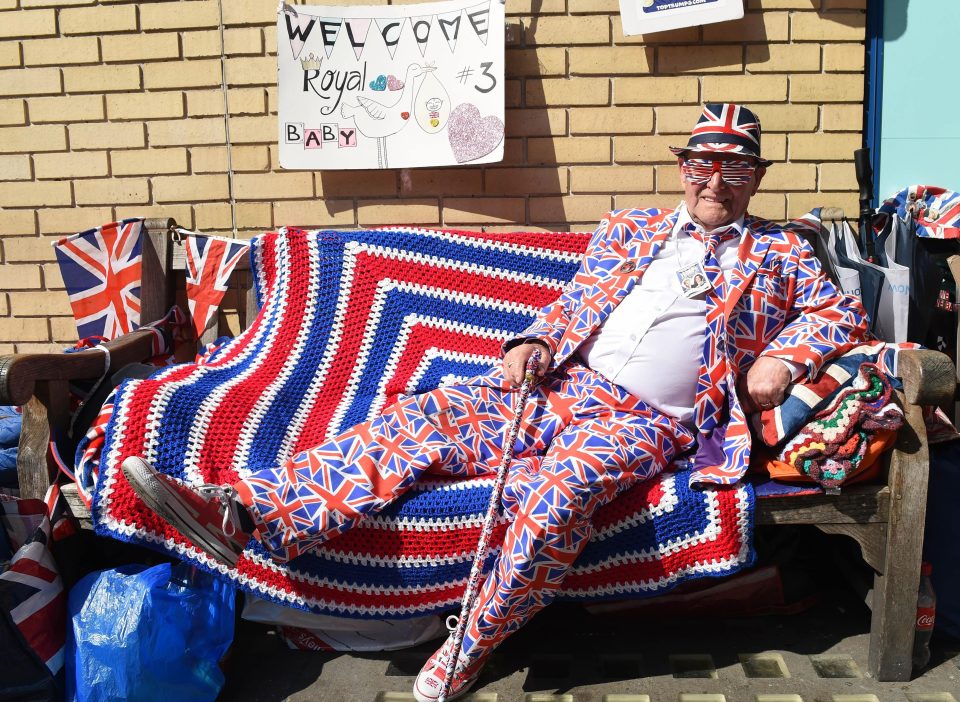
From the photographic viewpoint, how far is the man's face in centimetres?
262

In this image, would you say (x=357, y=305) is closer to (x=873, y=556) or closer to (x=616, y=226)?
(x=616, y=226)

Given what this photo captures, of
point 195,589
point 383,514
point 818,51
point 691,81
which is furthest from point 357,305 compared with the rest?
point 818,51

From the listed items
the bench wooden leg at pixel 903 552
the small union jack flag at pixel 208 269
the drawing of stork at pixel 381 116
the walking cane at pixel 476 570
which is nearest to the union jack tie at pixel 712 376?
the bench wooden leg at pixel 903 552

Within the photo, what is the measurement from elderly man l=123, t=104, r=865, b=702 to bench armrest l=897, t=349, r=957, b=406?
0.75ft

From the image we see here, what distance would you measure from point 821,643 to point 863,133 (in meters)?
2.18

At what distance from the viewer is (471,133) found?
3307 mm

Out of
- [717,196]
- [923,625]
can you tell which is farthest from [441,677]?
[717,196]

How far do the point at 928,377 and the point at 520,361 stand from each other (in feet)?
4.07

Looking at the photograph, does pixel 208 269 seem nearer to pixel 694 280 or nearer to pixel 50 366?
pixel 50 366

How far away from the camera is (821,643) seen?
8.41 feet

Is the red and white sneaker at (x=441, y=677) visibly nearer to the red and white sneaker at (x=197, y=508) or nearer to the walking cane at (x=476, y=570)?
the walking cane at (x=476, y=570)

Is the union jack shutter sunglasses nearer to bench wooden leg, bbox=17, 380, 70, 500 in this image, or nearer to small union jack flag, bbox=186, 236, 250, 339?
small union jack flag, bbox=186, 236, 250, 339

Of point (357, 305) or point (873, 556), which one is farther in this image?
point (357, 305)

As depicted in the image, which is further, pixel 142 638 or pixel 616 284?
pixel 616 284
